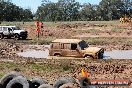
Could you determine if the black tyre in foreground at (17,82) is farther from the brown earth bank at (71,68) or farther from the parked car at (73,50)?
the parked car at (73,50)

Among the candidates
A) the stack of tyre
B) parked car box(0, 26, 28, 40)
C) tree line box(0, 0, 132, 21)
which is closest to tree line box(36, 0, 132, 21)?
tree line box(0, 0, 132, 21)

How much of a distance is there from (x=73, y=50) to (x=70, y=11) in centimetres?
13478

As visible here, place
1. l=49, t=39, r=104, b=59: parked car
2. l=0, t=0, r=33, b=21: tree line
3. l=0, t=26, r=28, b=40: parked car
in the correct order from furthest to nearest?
l=0, t=0, r=33, b=21: tree line < l=0, t=26, r=28, b=40: parked car < l=49, t=39, r=104, b=59: parked car

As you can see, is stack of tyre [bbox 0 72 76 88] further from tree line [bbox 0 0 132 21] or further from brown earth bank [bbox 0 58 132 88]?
tree line [bbox 0 0 132 21]

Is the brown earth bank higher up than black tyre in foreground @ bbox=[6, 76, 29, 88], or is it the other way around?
black tyre in foreground @ bbox=[6, 76, 29, 88]

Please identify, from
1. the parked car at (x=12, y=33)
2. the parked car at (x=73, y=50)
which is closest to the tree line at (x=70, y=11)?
the parked car at (x=12, y=33)

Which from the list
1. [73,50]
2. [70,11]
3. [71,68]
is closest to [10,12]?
[70,11]

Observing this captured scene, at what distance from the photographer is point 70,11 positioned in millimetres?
158125

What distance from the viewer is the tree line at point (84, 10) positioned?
145 metres

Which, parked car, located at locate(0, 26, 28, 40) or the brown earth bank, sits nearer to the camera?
the brown earth bank

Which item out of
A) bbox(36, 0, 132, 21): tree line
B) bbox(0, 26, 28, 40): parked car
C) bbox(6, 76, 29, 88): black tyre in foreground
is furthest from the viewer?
bbox(36, 0, 132, 21): tree line

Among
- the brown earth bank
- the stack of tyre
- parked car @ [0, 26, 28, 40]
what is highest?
the stack of tyre

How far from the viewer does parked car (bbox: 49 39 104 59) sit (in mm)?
23828

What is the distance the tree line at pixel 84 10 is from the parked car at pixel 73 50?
11488 cm
